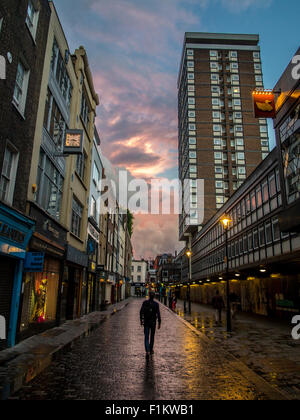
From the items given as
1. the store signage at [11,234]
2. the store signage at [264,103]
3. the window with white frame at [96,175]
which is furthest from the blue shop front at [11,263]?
the window with white frame at [96,175]

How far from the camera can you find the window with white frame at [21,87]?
11.2m

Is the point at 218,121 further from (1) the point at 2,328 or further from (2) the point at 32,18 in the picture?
(1) the point at 2,328

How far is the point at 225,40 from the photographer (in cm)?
8056

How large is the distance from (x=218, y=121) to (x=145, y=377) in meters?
72.8

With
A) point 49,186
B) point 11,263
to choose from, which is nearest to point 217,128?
point 49,186

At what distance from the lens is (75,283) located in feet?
71.0

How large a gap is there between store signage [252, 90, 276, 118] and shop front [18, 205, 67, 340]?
12.5 metres

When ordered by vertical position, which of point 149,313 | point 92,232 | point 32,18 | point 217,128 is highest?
point 217,128

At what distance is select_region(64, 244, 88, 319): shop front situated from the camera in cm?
1903

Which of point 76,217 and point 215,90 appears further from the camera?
point 215,90

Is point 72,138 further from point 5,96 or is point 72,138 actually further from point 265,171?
point 265,171

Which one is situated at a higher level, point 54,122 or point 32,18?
point 32,18
